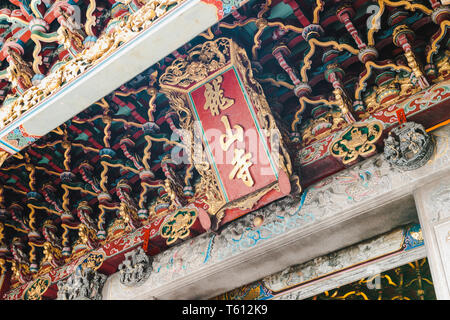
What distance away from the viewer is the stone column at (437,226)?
2468mm

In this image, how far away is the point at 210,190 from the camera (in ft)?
11.4

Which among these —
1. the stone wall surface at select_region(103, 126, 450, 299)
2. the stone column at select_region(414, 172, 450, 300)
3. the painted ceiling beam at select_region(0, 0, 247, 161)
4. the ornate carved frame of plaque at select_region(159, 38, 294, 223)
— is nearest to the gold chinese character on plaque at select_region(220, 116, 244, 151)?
the ornate carved frame of plaque at select_region(159, 38, 294, 223)

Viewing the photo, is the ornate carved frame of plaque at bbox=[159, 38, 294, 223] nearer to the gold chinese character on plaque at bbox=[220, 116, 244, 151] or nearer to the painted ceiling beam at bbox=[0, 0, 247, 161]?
the gold chinese character on plaque at bbox=[220, 116, 244, 151]

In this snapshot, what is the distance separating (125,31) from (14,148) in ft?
4.09

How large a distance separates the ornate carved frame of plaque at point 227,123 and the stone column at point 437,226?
843 mm

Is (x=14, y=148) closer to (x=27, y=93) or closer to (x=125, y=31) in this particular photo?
(x=27, y=93)

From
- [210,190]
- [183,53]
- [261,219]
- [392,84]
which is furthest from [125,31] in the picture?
[392,84]

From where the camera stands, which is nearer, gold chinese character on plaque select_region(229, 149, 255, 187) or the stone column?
the stone column

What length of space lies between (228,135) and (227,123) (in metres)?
0.09

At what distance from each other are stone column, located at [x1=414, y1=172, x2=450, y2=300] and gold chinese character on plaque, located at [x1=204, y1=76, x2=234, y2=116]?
1413 millimetres

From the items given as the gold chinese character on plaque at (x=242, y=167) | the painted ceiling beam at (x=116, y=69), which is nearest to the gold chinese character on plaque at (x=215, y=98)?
the gold chinese character on plaque at (x=242, y=167)

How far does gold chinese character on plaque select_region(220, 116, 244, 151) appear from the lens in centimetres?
338

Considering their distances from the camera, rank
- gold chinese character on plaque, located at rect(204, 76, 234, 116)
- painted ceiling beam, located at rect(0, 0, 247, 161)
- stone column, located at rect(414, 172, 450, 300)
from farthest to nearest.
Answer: gold chinese character on plaque, located at rect(204, 76, 234, 116) < painted ceiling beam, located at rect(0, 0, 247, 161) < stone column, located at rect(414, 172, 450, 300)

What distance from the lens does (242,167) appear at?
11.0 ft
